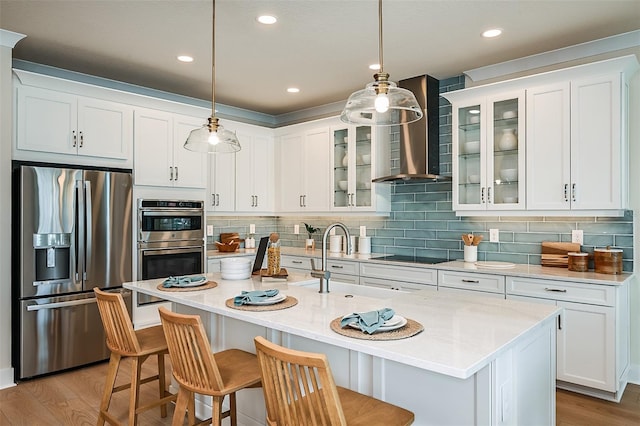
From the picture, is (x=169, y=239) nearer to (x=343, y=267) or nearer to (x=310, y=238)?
(x=343, y=267)

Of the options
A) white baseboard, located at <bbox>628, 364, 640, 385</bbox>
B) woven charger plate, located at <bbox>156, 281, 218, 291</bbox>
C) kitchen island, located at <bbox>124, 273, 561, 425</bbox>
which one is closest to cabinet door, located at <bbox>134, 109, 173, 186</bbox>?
woven charger plate, located at <bbox>156, 281, 218, 291</bbox>

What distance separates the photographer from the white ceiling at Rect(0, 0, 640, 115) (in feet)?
9.53

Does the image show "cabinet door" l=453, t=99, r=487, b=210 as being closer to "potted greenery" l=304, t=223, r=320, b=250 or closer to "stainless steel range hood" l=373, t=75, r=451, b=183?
"stainless steel range hood" l=373, t=75, r=451, b=183

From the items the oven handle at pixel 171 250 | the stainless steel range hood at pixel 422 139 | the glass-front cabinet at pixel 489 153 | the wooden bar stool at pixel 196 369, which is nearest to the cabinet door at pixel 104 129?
the oven handle at pixel 171 250

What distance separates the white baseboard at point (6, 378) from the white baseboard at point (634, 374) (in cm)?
474

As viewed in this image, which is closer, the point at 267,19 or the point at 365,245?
the point at 267,19

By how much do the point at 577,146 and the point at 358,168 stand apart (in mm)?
2194

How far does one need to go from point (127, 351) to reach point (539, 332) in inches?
82.3

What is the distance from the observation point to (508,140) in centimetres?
374

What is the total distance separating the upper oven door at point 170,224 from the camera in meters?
4.12

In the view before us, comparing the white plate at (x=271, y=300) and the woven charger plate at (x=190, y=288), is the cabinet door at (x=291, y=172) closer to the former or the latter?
the woven charger plate at (x=190, y=288)

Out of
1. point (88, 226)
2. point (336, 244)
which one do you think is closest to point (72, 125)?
point (88, 226)

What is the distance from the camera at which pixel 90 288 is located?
3725 millimetres

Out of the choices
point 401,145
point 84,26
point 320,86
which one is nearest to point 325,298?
point 401,145
